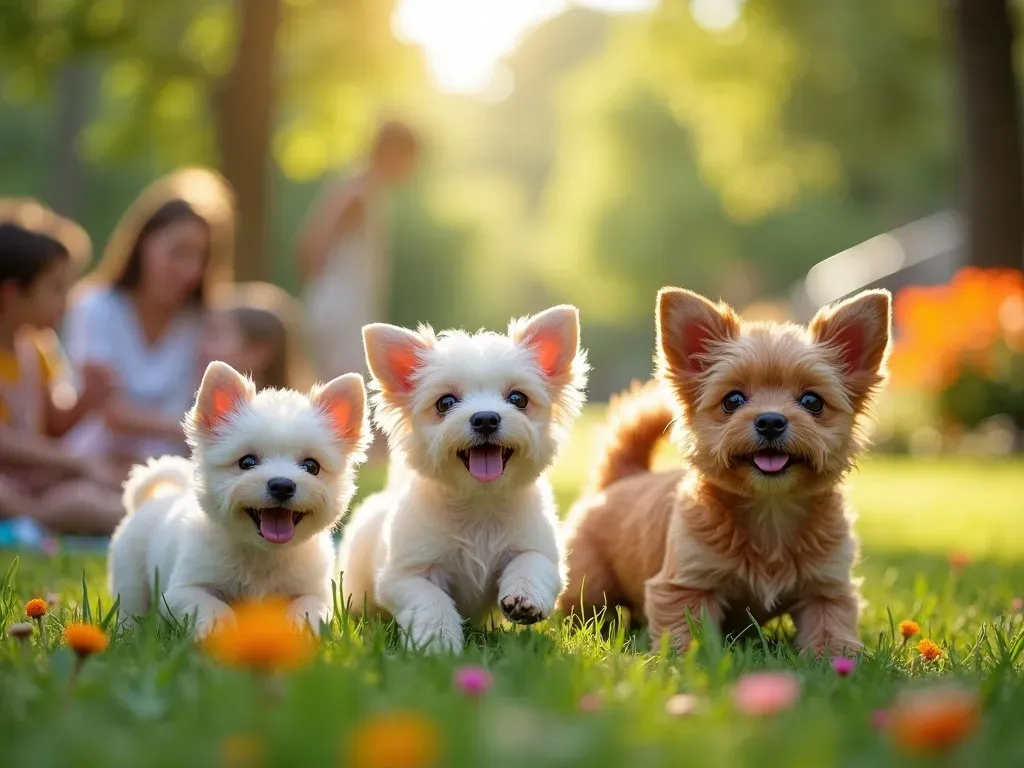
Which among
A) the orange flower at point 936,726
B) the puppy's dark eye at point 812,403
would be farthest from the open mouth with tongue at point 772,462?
the orange flower at point 936,726

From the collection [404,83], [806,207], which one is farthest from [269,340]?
[806,207]

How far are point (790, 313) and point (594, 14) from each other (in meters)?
46.3

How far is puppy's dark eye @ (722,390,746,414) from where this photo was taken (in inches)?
151

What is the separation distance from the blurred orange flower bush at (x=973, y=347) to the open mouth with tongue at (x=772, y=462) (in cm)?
1100

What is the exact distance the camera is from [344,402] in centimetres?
376

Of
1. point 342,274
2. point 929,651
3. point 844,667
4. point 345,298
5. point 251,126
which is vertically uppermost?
point 251,126

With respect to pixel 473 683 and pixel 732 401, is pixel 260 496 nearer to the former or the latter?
pixel 473 683

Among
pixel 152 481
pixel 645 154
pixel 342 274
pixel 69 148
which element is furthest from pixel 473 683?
pixel 645 154

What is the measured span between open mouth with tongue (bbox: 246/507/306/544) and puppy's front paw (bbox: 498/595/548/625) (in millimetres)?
731

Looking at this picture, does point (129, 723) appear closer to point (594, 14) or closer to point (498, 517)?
point (498, 517)

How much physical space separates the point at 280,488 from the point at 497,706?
4.95 ft

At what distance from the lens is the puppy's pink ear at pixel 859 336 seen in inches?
152

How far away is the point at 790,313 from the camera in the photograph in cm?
2906

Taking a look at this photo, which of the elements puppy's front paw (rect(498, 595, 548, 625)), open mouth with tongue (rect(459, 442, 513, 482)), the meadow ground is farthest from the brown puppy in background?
open mouth with tongue (rect(459, 442, 513, 482))
